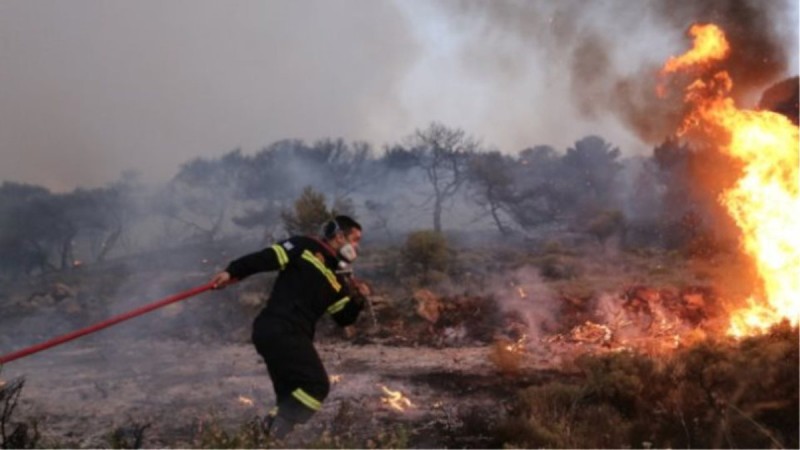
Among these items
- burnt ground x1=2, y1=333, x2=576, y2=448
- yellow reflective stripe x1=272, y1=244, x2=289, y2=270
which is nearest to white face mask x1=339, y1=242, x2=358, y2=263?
yellow reflective stripe x1=272, y1=244, x2=289, y2=270

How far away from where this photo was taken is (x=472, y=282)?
16109 mm

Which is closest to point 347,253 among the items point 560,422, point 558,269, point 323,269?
point 323,269

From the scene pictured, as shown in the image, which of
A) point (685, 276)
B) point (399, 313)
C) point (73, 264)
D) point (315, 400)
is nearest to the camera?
point (315, 400)

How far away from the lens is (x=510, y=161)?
3089 centimetres

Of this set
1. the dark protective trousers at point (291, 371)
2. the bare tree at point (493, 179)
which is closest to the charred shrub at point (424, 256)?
the bare tree at point (493, 179)

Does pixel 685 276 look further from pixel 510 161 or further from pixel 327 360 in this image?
pixel 510 161

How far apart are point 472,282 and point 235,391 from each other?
936cm

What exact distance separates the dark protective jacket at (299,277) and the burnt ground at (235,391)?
108 cm

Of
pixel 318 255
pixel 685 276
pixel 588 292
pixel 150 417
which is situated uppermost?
pixel 685 276

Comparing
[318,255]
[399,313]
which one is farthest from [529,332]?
[318,255]

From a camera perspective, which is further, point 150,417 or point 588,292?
point 588,292

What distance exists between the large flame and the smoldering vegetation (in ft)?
3.21

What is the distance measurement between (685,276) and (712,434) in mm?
11571

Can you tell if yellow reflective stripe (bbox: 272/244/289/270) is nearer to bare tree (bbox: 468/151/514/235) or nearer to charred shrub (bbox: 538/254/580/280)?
charred shrub (bbox: 538/254/580/280)
